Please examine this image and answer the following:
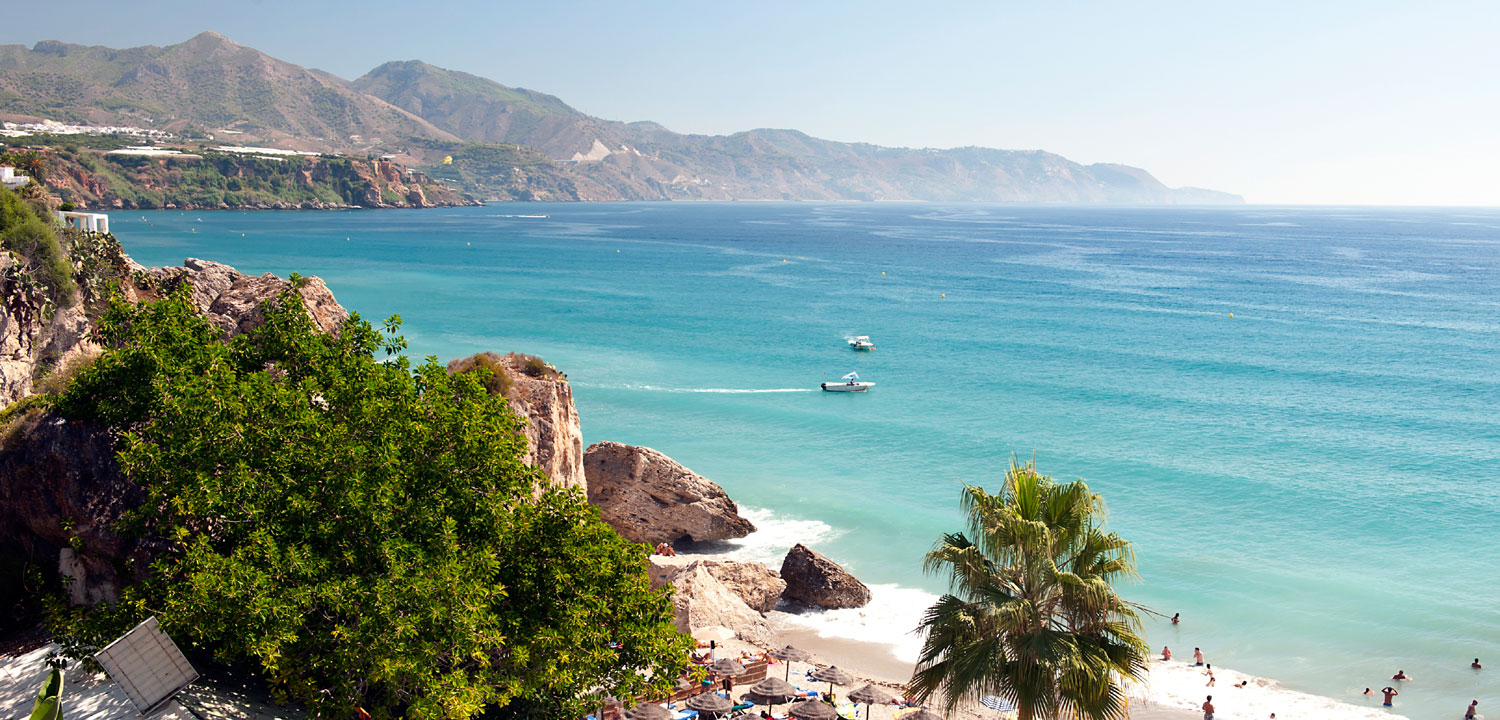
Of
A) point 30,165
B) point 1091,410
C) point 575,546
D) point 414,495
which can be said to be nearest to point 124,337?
point 414,495

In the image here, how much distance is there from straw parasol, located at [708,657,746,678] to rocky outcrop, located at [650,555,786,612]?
4.62 m

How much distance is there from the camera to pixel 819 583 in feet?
88.6

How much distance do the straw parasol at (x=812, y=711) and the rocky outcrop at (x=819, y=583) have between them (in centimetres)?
766

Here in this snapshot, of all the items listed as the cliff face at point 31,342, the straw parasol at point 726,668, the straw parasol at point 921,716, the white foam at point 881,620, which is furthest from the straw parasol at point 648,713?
the cliff face at point 31,342

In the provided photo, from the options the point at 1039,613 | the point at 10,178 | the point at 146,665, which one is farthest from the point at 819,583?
the point at 10,178

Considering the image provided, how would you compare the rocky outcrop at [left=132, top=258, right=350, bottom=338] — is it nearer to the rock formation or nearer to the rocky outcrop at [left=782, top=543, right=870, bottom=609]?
the rock formation

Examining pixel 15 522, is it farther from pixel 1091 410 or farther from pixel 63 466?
pixel 1091 410

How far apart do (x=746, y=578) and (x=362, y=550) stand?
53.3 feet

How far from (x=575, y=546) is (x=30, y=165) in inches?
2413

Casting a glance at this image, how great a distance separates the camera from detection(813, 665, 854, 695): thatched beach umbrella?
2119 cm

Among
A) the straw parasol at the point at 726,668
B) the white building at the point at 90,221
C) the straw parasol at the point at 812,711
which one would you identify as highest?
the white building at the point at 90,221

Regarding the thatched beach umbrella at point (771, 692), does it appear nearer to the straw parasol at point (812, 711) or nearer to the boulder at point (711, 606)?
the straw parasol at point (812, 711)

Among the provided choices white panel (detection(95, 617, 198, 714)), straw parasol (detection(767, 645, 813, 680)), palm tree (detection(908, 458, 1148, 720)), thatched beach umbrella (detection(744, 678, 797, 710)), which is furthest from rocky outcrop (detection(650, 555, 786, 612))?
white panel (detection(95, 617, 198, 714))

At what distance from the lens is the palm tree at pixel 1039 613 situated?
11.1 meters
